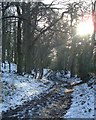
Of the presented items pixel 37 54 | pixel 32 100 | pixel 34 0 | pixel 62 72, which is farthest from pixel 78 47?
pixel 32 100

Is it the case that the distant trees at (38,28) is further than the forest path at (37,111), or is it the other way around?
the distant trees at (38,28)

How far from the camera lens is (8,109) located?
46.7 ft

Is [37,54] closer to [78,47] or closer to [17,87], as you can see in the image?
[78,47]

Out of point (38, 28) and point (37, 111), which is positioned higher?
point (38, 28)

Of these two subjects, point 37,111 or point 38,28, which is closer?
point 37,111

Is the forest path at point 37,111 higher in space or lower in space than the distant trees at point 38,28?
lower

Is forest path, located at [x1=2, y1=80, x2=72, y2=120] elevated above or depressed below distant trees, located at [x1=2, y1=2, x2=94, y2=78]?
below

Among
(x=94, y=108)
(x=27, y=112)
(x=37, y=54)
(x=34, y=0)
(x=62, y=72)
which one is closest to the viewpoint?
(x=94, y=108)

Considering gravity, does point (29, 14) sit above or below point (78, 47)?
above

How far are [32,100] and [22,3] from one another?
1424 centimetres

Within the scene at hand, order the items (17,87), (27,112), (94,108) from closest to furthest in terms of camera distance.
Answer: (94,108)
(27,112)
(17,87)

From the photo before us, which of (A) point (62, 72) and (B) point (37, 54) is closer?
(B) point (37, 54)

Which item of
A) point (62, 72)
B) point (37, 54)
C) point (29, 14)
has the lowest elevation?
point (62, 72)

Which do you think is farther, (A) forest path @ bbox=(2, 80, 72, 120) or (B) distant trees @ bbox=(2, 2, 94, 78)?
(B) distant trees @ bbox=(2, 2, 94, 78)
